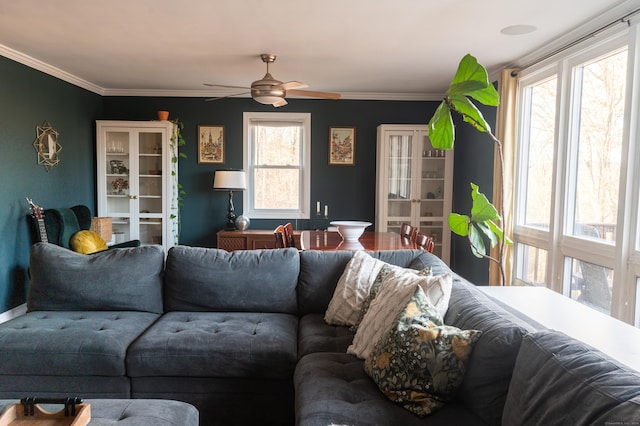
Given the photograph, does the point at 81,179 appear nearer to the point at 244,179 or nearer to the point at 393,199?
the point at 244,179

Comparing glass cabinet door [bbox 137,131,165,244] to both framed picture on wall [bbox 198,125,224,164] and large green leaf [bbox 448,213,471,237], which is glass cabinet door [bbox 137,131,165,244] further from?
large green leaf [bbox 448,213,471,237]

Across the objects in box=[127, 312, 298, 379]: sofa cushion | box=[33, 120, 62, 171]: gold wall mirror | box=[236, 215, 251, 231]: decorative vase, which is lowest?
box=[127, 312, 298, 379]: sofa cushion

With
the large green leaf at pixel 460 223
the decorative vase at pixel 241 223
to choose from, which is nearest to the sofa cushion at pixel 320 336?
the large green leaf at pixel 460 223

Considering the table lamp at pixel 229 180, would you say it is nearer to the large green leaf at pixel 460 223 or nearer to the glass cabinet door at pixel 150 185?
the glass cabinet door at pixel 150 185

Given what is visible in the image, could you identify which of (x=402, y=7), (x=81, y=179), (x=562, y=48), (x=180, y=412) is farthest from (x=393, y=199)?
(x=180, y=412)

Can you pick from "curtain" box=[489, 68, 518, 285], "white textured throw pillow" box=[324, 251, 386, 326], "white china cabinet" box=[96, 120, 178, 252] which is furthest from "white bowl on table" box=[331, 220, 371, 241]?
"white china cabinet" box=[96, 120, 178, 252]

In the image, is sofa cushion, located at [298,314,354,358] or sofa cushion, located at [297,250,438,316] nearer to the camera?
sofa cushion, located at [298,314,354,358]

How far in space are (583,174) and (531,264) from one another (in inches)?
44.6

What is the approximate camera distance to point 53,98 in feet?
15.6

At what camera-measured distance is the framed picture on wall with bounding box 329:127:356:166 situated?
5.95 meters

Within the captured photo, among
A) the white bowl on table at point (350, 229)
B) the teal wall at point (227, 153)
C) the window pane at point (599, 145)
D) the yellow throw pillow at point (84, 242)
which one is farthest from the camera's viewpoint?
the teal wall at point (227, 153)

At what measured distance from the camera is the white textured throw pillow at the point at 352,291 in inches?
99.0

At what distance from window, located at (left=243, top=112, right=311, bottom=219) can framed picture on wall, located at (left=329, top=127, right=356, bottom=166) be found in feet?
1.04

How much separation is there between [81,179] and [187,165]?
1.28m
